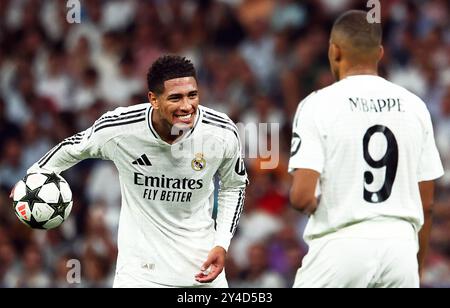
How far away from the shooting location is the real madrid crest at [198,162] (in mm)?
7070

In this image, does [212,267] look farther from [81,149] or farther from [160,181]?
[81,149]

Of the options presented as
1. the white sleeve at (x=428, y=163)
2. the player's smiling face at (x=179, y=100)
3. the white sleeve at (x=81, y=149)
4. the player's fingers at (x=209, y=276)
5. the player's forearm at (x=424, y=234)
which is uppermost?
the player's smiling face at (x=179, y=100)

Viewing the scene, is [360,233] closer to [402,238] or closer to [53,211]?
[402,238]

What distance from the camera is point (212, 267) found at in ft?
22.6

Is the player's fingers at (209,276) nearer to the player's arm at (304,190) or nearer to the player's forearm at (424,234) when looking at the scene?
the player's arm at (304,190)

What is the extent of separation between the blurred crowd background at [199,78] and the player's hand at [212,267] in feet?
12.7

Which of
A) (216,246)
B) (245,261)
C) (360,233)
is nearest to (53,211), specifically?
(216,246)

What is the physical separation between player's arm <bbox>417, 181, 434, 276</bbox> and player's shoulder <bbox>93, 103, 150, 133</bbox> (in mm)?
1900

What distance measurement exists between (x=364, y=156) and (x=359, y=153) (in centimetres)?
3

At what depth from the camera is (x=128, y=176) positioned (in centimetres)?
712

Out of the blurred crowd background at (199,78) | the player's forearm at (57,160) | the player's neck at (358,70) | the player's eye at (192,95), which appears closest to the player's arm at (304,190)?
the player's neck at (358,70)

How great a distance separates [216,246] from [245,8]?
7677 millimetres

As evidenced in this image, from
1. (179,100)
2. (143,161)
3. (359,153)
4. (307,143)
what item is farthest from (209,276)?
(359,153)

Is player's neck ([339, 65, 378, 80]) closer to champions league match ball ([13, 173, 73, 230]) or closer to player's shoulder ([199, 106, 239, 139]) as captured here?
player's shoulder ([199, 106, 239, 139])
